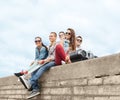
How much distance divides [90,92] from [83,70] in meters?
0.46

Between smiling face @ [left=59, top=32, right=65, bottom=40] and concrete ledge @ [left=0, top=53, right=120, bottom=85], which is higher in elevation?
smiling face @ [left=59, top=32, right=65, bottom=40]

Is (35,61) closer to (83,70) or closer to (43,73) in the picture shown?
(43,73)

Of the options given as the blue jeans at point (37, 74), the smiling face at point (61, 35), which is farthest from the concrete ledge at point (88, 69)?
the smiling face at point (61, 35)

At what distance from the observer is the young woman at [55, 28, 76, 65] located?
272 inches

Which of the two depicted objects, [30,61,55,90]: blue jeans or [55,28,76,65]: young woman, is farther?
[30,61,55,90]: blue jeans

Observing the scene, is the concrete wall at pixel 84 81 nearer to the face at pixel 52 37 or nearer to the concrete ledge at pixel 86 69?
the concrete ledge at pixel 86 69

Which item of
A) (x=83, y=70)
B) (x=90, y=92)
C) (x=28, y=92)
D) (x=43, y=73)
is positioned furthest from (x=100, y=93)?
(x=28, y=92)

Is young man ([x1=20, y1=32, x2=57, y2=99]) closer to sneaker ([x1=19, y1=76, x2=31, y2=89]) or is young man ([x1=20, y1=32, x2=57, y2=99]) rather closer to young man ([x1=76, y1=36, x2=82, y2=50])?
sneaker ([x1=19, y1=76, x2=31, y2=89])

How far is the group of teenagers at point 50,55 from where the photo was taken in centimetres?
699

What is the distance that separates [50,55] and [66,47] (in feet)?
1.77

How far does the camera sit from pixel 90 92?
5.82m

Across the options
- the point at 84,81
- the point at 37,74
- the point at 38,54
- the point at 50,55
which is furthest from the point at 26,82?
the point at 84,81

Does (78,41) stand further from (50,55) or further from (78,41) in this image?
(50,55)

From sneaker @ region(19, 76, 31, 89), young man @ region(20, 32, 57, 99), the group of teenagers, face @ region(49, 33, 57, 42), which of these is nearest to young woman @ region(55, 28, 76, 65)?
the group of teenagers
